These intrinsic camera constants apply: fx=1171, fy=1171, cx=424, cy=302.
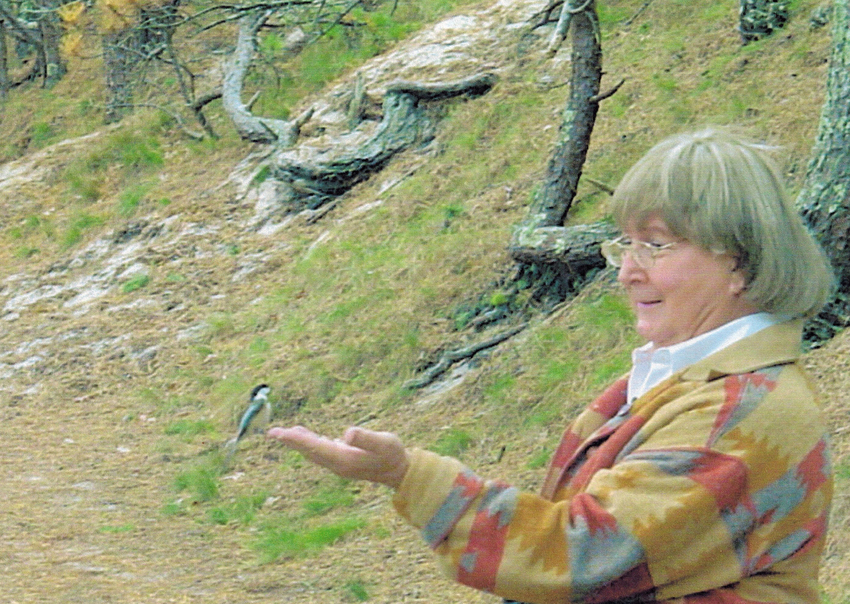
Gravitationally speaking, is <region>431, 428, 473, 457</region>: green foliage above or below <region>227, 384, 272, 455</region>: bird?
above

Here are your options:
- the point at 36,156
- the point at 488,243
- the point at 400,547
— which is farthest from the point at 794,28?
the point at 36,156

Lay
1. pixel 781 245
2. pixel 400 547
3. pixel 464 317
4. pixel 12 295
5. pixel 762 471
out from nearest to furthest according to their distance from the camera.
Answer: pixel 762 471
pixel 781 245
pixel 400 547
pixel 464 317
pixel 12 295

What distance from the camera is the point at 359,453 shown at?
1893 mm

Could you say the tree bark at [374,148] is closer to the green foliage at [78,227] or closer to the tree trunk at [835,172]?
the green foliage at [78,227]

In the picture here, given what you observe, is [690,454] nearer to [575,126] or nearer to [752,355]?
[752,355]

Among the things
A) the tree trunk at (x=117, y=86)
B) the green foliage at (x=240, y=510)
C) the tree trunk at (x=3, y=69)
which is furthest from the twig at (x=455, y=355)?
Answer: the tree trunk at (x=3, y=69)

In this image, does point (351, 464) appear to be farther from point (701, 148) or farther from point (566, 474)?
point (701, 148)

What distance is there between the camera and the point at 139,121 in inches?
557

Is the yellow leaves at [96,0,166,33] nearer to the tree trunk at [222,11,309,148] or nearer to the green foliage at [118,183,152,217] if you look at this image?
→ the tree trunk at [222,11,309,148]

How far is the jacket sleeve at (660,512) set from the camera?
5.92 feet

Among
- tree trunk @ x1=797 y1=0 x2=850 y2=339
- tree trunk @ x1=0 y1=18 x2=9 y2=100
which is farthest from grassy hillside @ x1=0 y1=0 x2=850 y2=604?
tree trunk @ x1=0 y1=18 x2=9 y2=100

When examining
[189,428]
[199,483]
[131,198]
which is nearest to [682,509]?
[199,483]

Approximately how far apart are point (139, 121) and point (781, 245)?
42.7ft

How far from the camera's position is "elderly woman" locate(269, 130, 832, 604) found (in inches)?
71.4
